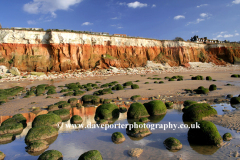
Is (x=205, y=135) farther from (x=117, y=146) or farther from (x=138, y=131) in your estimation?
(x=117, y=146)

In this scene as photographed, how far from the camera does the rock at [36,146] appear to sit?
662 cm

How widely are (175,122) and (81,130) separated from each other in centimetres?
550

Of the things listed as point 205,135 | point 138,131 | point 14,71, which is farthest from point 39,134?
point 14,71

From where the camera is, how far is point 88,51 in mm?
44312

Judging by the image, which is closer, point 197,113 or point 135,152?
point 135,152

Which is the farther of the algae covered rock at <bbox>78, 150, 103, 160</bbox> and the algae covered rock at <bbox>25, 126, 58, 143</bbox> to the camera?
the algae covered rock at <bbox>25, 126, 58, 143</bbox>

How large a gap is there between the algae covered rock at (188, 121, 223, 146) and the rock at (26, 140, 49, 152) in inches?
258

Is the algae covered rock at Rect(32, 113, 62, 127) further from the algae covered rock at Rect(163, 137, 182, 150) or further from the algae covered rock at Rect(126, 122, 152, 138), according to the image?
the algae covered rock at Rect(163, 137, 182, 150)

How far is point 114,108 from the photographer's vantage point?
1094cm

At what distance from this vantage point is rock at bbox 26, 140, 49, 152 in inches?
261

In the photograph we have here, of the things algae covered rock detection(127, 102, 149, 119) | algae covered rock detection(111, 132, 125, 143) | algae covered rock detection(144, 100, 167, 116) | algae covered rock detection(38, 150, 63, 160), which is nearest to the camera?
algae covered rock detection(38, 150, 63, 160)

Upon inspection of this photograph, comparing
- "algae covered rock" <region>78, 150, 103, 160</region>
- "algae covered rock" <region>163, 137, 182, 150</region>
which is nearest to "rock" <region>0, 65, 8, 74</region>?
"algae covered rock" <region>78, 150, 103, 160</region>

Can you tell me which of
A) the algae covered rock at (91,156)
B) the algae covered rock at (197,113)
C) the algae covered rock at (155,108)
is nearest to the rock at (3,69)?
the algae covered rock at (155,108)

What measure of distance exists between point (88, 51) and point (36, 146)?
3959 centimetres
